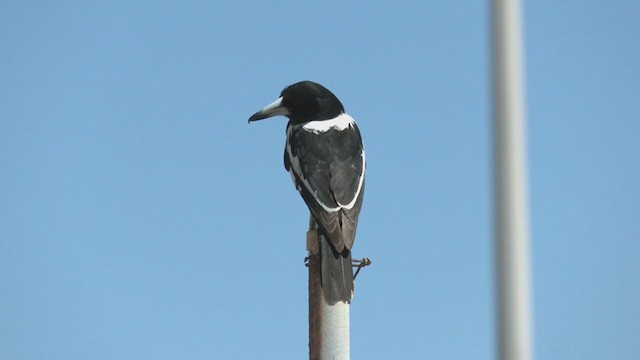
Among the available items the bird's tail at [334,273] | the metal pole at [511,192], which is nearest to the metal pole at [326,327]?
the bird's tail at [334,273]

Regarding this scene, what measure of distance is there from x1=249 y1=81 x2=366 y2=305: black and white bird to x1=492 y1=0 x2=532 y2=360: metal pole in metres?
3.74

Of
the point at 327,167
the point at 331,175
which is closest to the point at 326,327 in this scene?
the point at 331,175

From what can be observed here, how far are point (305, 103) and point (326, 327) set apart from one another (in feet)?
13.4

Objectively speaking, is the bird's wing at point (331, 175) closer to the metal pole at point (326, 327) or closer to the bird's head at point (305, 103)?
the bird's head at point (305, 103)

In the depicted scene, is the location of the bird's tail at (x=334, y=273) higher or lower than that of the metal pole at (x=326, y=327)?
higher

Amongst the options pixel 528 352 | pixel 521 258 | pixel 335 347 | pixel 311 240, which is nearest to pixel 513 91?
pixel 521 258

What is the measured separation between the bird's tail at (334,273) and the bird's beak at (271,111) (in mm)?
2881

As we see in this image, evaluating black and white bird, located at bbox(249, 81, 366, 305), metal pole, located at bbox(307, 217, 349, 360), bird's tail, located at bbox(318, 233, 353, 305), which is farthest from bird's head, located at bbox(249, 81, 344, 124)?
metal pole, located at bbox(307, 217, 349, 360)

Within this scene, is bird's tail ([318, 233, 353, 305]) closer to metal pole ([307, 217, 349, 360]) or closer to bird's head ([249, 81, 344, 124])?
metal pole ([307, 217, 349, 360])

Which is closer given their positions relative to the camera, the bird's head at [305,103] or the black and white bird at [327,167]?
the black and white bird at [327,167]

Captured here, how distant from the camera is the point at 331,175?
38.4ft

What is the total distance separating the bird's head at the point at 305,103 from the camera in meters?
13.1

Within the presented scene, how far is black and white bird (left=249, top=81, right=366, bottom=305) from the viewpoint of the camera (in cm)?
1026

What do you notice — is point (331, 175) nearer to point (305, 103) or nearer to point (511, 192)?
point (305, 103)
